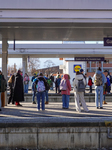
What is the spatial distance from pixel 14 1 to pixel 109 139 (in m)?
5.67

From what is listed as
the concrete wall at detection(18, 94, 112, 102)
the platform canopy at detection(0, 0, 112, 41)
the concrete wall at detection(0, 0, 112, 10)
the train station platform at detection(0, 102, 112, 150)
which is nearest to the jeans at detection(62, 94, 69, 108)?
the platform canopy at detection(0, 0, 112, 41)

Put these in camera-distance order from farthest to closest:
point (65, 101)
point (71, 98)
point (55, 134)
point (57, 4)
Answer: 1. point (71, 98)
2. point (65, 101)
3. point (57, 4)
4. point (55, 134)

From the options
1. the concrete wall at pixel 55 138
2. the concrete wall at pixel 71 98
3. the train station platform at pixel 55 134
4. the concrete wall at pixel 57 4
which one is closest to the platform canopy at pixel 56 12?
the concrete wall at pixel 57 4

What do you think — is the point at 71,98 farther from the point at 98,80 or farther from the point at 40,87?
the point at 40,87

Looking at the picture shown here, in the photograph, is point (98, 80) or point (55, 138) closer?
point (55, 138)

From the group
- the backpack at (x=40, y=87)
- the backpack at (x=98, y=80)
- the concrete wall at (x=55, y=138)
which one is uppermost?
the backpack at (x=98, y=80)

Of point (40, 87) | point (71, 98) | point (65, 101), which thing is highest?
point (40, 87)

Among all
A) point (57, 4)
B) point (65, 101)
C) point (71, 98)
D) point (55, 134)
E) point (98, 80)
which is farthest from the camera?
point (71, 98)

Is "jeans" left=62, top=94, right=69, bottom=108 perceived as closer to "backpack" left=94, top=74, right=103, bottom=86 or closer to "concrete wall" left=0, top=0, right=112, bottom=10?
"backpack" left=94, top=74, right=103, bottom=86

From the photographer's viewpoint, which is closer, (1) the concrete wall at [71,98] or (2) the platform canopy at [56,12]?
(2) the platform canopy at [56,12]

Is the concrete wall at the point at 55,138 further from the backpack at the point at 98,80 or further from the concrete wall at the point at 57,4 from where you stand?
the concrete wall at the point at 57,4

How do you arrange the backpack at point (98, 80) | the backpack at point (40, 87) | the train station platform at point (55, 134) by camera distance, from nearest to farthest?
the train station platform at point (55, 134) → the backpack at point (40, 87) → the backpack at point (98, 80)

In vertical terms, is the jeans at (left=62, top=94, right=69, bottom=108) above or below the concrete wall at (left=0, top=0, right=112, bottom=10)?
below

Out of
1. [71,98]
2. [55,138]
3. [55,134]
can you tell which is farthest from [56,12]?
[71,98]
